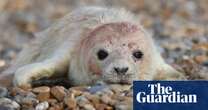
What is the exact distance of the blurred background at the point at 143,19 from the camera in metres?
15.5

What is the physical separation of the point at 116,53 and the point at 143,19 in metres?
11.3

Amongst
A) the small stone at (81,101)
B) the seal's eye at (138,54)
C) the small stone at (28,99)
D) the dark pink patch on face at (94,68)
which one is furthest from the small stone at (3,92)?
the seal's eye at (138,54)

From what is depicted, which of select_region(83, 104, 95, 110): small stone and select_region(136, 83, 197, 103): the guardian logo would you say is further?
select_region(83, 104, 95, 110): small stone

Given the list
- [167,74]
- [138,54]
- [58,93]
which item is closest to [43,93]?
[58,93]

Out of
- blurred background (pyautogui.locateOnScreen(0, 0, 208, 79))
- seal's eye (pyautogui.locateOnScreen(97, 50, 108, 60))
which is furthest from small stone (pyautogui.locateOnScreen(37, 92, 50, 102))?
blurred background (pyautogui.locateOnScreen(0, 0, 208, 79))

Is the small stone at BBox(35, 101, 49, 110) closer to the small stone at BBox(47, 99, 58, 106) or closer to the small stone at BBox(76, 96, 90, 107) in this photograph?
the small stone at BBox(47, 99, 58, 106)

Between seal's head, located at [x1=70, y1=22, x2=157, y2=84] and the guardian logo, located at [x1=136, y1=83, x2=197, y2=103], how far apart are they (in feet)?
3.54

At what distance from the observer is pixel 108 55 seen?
909 cm

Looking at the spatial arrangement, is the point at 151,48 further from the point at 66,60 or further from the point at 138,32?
the point at 66,60

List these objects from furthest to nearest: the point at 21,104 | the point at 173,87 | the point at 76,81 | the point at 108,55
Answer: the point at 76,81 → the point at 108,55 → the point at 21,104 → the point at 173,87

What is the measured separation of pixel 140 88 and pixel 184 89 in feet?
1.19

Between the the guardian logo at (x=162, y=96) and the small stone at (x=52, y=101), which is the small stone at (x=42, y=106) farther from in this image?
the the guardian logo at (x=162, y=96)

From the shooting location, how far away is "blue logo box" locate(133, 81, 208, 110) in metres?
7.68

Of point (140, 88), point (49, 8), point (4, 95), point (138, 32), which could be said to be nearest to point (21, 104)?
point (4, 95)
